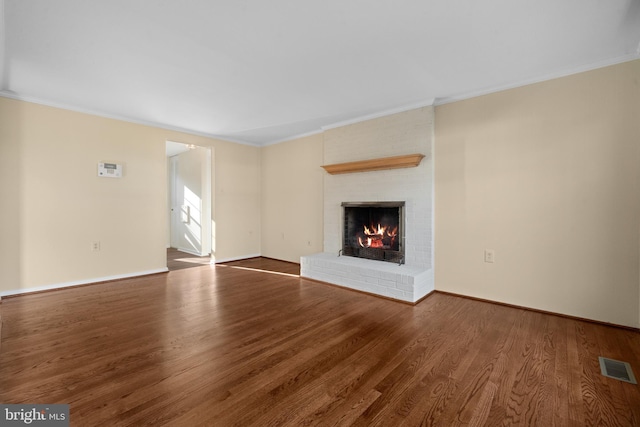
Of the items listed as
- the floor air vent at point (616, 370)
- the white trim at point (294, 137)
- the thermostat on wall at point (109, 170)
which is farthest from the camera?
the white trim at point (294, 137)

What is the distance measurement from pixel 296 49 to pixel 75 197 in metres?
3.49

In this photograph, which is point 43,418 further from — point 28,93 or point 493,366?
point 28,93

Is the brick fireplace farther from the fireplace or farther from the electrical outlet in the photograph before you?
the electrical outlet

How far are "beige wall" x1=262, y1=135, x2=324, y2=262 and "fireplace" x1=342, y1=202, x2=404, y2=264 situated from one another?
72 centimetres

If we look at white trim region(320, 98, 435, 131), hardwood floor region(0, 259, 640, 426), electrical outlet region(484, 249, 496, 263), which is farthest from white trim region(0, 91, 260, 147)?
electrical outlet region(484, 249, 496, 263)

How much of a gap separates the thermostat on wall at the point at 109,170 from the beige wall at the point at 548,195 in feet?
14.3

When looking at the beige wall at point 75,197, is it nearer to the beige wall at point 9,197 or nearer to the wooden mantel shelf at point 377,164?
the beige wall at point 9,197

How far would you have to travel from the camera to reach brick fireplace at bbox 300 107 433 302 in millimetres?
3357

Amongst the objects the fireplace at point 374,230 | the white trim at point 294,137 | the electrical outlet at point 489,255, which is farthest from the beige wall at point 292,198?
the electrical outlet at point 489,255

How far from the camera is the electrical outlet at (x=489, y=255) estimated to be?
3084 mm

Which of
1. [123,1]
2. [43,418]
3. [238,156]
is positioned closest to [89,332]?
[43,418]

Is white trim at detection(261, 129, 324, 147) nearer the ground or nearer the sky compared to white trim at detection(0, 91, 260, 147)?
nearer the sky

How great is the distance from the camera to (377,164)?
12.4 feet

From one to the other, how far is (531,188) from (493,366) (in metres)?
1.87
